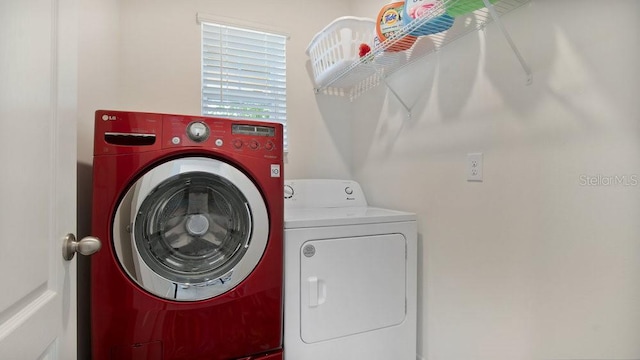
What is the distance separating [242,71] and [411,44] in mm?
1086

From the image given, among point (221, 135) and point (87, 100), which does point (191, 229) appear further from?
point (87, 100)

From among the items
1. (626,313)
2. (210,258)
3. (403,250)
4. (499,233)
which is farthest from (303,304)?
(626,313)

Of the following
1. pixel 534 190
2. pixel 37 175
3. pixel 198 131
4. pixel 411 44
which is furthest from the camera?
pixel 411 44

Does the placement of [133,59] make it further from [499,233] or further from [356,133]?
[499,233]

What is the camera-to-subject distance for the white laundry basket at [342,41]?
1.68 metres

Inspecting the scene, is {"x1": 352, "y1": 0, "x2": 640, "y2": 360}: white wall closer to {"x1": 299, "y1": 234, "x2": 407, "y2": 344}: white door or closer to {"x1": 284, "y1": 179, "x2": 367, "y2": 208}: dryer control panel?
{"x1": 299, "y1": 234, "x2": 407, "y2": 344}: white door

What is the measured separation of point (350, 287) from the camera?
1.33 metres

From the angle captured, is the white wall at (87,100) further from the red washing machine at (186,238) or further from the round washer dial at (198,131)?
the round washer dial at (198,131)

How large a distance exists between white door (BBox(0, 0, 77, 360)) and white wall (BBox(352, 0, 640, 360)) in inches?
53.0

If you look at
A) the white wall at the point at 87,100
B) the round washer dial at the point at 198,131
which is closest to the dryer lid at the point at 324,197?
the round washer dial at the point at 198,131

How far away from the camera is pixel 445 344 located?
140cm

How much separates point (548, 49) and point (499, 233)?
66 cm

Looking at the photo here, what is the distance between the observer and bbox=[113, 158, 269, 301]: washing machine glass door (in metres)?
1.06

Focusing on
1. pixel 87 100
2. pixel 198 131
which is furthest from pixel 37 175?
pixel 87 100
